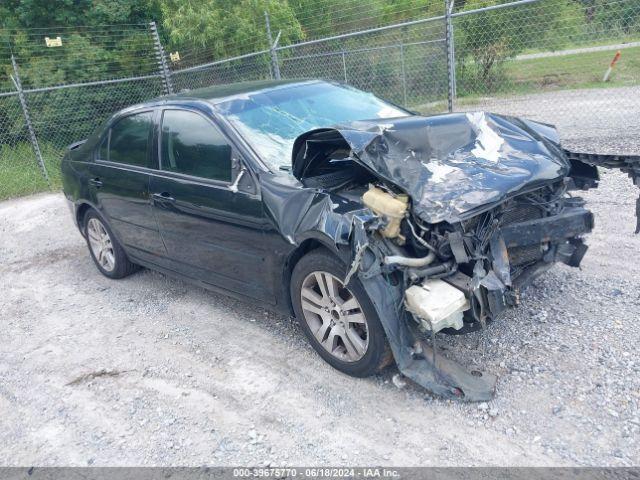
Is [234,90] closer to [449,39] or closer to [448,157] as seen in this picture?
[448,157]

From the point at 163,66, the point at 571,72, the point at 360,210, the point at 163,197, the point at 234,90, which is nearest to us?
the point at 360,210

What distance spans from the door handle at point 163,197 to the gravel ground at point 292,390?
3.19ft

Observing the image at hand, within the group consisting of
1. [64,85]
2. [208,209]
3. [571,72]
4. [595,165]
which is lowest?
[571,72]

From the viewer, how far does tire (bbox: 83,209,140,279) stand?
5590 mm

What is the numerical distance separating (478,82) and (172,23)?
722 centimetres

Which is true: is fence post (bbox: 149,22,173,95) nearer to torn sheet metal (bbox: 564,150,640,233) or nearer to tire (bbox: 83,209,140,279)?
tire (bbox: 83,209,140,279)

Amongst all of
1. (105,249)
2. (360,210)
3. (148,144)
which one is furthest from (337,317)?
(105,249)

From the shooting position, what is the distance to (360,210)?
130 inches

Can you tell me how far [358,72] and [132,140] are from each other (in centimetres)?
920

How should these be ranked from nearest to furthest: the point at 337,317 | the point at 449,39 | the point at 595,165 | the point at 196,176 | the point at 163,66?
the point at 337,317
the point at 595,165
the point at 196,176
the point at 449,39
the point at 163,66

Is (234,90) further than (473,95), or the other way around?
(473,95)

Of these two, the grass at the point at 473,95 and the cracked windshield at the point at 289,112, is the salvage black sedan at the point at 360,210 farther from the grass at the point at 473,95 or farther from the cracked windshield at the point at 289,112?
the grass at the point at 473,95

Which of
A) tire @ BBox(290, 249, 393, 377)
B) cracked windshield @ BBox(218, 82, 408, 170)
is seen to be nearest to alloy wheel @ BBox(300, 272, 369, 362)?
tire @ BBox(290, 249, 393, 377)

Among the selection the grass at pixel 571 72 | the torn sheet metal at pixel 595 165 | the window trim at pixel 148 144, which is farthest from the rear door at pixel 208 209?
the grass at pixel 571 72
